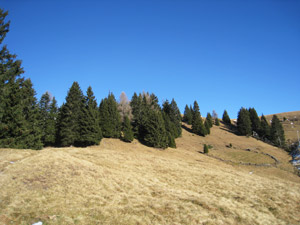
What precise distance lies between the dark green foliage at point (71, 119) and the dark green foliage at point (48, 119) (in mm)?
2448

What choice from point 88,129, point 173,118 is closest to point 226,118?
point 173,118

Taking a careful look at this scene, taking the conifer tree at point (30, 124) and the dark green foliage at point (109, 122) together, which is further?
the dark green foliage at point (109, 122)

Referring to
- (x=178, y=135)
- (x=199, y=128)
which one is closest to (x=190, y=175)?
(x=178, y=135)

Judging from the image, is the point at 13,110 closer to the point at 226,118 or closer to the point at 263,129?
the point at 263,129

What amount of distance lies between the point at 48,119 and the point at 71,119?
8409 mm

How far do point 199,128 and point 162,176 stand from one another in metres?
53.7

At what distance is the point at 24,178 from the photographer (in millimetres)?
15414

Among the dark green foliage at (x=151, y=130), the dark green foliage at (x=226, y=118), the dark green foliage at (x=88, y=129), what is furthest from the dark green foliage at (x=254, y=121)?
the dark green foliage at (x=88, y=129)

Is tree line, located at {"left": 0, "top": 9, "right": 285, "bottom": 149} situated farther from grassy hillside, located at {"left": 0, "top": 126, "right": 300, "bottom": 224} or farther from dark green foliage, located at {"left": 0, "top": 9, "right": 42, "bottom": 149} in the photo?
grassy hillside, located at {"left": 0, "top": 126, "right": 300, "bottom": 224}

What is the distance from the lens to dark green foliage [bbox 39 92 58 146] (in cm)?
4172

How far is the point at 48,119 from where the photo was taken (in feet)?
146

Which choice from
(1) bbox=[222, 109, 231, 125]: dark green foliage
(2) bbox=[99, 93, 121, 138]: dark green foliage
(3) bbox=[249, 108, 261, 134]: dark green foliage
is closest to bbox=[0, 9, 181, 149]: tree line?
(2) bbox=[99, 93, 121, 138]: dark green foliage

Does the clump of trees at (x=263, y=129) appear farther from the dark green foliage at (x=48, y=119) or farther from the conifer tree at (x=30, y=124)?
the conifer tree at (x=30, y=124)

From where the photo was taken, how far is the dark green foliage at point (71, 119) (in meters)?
39.0
